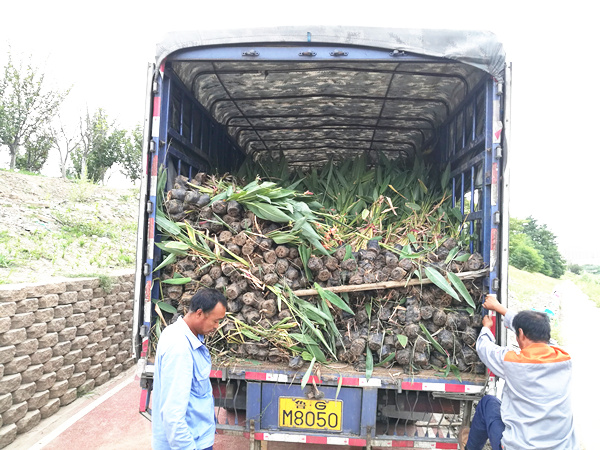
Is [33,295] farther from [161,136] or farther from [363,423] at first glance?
[363,423]

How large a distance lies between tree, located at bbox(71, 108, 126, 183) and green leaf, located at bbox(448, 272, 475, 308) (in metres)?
19.9

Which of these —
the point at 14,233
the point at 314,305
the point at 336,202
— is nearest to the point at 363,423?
the point at 314,305

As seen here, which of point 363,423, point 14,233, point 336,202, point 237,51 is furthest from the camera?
point 14,233

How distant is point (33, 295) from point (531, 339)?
12.7 feet

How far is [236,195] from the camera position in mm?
3219

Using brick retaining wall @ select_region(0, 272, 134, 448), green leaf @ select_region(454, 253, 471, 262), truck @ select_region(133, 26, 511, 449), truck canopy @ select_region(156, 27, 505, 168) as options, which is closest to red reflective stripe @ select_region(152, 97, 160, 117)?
truck @ select_region(133, 26, 511, 449)

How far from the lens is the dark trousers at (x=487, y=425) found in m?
2.69

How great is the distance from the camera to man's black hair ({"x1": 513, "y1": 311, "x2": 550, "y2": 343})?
7.93 feet

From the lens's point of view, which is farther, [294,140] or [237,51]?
[294,140]

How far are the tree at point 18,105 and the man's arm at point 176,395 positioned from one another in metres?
15.9

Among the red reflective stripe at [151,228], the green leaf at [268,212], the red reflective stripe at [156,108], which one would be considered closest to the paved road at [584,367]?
the green leaf at [268,212]

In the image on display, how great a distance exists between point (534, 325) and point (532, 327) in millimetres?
15

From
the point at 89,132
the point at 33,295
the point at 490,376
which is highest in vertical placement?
the point at 89,132

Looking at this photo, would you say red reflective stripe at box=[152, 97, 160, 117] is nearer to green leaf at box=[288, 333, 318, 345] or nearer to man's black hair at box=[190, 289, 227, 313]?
man's black hair at box=[190, 289, 227, 313]
